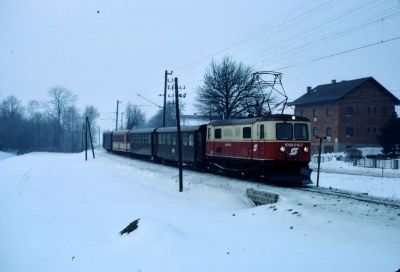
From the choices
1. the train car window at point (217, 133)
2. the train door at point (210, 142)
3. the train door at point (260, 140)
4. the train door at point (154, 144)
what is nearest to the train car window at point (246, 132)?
the train door at point (260, 140)

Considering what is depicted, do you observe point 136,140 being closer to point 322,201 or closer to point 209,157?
point 209,157

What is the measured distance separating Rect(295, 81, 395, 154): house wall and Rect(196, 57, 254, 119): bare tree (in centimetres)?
1609

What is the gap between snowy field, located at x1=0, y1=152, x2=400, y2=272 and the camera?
9.20 metres

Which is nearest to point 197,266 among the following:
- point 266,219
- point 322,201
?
point 266,219

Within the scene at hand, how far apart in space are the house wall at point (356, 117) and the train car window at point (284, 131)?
36.5m

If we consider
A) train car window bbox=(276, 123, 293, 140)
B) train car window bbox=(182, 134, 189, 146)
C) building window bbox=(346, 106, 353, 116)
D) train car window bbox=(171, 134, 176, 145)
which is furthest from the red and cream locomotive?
building window bbox=(346, 106, 353, 116)

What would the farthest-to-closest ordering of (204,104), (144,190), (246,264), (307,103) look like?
(307,103)
(204,104)
(144,190)
(246,264)

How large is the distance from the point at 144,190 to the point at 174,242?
10.2 m

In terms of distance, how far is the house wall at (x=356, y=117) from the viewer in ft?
169

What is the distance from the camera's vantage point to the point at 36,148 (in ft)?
290

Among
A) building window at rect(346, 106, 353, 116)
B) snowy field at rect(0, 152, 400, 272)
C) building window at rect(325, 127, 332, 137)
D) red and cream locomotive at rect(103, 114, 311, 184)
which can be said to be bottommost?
snowy field at rect(0, 152, 400, 272)

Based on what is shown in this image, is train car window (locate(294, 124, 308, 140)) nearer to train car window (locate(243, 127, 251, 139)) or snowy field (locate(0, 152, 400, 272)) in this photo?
train car window (locate(243, 127, 251, 139))

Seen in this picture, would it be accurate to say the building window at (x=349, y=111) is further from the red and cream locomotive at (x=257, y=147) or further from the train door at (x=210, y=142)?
the train door at (x=210, y=142)

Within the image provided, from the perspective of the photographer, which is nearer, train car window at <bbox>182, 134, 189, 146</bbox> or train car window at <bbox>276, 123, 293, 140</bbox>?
train car window at <bbox>276, 123, 293, 140</bbox>
